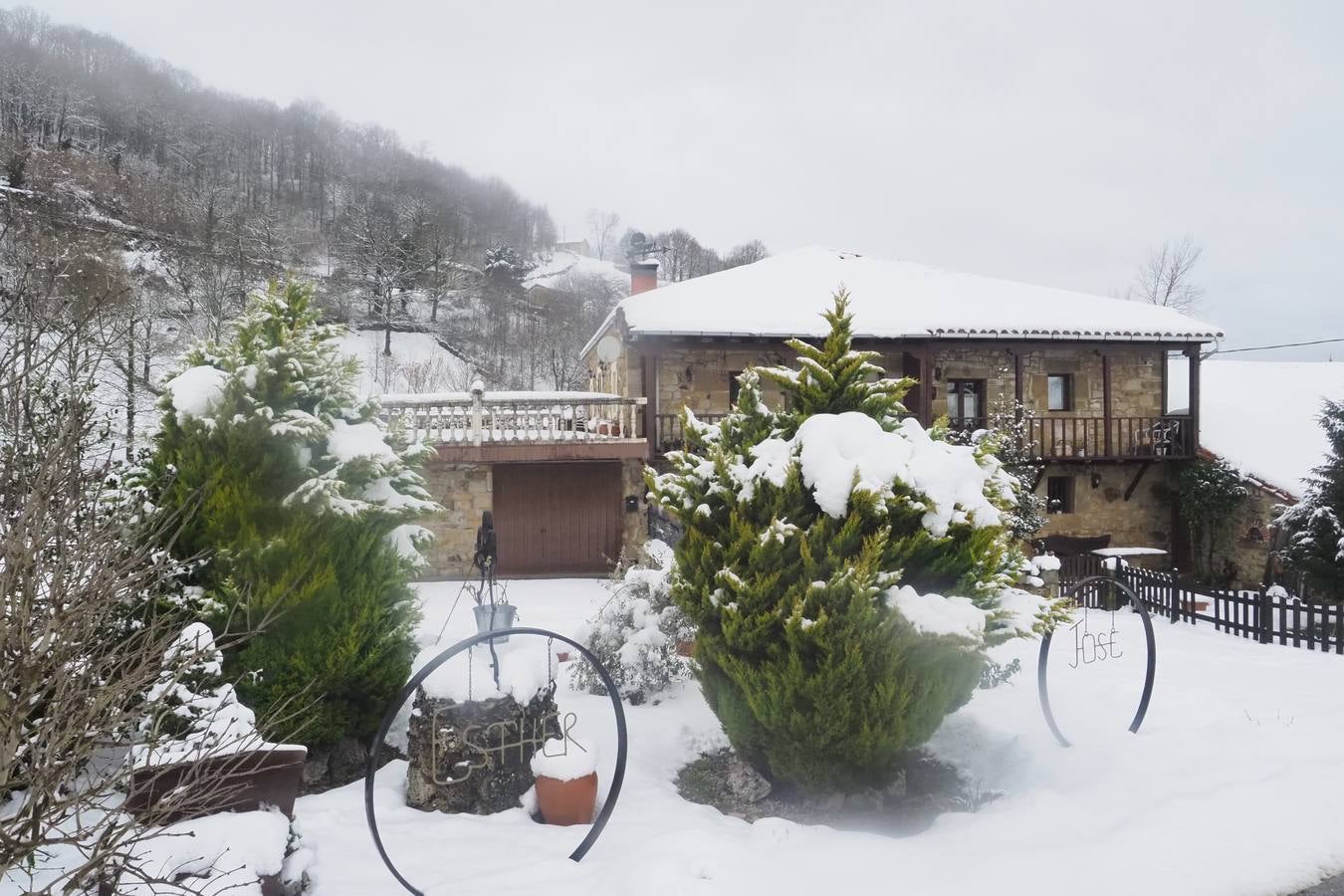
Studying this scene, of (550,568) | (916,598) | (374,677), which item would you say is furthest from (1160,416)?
(374,677)

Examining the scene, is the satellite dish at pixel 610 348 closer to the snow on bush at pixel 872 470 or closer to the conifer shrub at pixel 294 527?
the conifer shrub at pixel 294 527

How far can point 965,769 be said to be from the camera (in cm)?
562

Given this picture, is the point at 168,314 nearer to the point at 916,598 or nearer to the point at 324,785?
the point at 324,785

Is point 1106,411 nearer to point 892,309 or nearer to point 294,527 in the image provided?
point 892,309

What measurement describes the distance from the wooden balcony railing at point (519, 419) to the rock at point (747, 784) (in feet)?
27.7

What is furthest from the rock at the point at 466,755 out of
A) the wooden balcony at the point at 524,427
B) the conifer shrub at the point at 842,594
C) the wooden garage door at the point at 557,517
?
the wooden garage door at the point at 557,517

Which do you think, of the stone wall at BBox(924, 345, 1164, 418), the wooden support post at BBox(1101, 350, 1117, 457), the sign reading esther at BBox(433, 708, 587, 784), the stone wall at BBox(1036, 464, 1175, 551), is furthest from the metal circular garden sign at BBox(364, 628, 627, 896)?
the wooden support post at BBox(1101, 350, 1117, 457)

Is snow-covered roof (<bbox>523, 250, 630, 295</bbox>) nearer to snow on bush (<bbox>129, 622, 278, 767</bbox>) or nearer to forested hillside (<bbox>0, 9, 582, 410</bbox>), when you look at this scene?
forested hillside (<bbox>0, 9, 582, 410</bbox>)

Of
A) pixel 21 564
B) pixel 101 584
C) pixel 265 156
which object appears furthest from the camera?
pixel 265 156

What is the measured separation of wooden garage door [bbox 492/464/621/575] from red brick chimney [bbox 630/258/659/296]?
6732mm

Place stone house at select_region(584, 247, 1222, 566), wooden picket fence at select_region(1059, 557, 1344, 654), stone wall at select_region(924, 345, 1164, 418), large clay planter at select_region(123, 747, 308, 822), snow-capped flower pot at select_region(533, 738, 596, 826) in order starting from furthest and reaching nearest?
stone wall at select_region(924, 345, 1164, 418)
stone house at select_region(584, 247, 1222, 566)
wooden picket fence at select_region(1059, 557, 1344, 654)
snow-capped flower pot at select_region(533, 738, 596, 826)
large clay planter at select_region(123, 747, 308, 822)

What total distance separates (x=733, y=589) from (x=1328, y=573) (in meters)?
11.7

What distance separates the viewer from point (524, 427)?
43.2 ft

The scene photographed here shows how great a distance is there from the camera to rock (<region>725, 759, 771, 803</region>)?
5.15m
